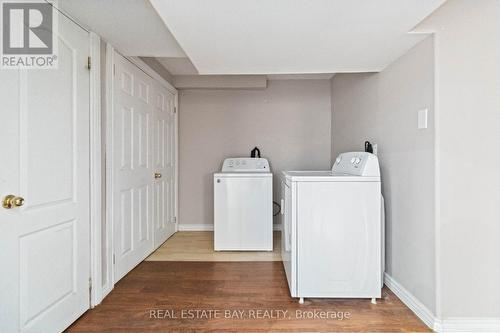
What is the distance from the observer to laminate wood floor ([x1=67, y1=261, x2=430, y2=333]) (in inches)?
67.3

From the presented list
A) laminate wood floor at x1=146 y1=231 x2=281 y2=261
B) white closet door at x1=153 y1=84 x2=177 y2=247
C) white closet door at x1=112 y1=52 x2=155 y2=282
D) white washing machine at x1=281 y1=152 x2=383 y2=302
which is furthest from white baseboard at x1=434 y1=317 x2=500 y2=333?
white closet door at x1=153 y1=84 x2=177 y2=247

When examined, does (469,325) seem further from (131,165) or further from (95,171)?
(131,165)

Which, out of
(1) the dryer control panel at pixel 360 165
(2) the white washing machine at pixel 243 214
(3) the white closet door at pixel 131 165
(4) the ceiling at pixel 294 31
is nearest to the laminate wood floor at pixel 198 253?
(2) the white washing machine at pixel 243 214

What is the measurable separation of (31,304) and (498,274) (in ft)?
8.09

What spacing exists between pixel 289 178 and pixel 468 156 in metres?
1.08

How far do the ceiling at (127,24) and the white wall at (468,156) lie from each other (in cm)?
160

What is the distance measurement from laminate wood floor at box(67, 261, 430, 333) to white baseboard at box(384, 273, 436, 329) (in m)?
0.04

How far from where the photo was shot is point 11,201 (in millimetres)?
1280

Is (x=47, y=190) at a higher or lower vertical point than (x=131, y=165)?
lower

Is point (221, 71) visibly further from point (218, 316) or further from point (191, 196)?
point (191, 196)

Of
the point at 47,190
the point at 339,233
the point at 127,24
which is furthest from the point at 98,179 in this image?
the point at 339,233

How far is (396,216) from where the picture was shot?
2.12 metres

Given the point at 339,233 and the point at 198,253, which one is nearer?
the point at 339,233

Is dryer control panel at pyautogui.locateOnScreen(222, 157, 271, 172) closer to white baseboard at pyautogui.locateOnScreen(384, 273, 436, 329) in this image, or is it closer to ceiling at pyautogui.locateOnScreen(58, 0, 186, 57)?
ceiling at pyautogui.locateOnScreen(58, 0, 186, 57)
